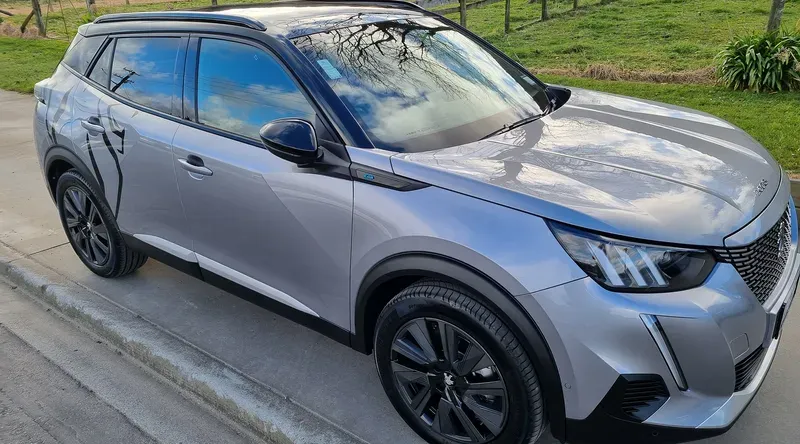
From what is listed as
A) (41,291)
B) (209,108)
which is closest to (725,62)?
(209,108)

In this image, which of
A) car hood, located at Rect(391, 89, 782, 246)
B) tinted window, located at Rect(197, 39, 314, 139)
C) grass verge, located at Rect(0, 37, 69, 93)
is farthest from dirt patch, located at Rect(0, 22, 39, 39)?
car hood, located at Rect(391, 89, 782, 246)

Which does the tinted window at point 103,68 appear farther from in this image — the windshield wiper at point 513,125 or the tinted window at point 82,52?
the windshield wiper at point 513,125

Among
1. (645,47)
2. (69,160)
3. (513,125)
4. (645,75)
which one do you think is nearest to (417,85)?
(513,125)

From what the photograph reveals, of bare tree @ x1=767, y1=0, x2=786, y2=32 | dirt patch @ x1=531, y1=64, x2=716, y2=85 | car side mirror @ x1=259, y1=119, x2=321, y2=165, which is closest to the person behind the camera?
car side mirror @ x1=259, y1=119, x2=321, y2=165

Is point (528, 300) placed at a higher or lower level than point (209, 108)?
lower

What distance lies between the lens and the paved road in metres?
2.88

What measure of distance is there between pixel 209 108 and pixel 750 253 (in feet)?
8.06

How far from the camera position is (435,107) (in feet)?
9.51

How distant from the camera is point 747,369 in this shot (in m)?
2.17

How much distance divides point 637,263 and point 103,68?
3311 mm

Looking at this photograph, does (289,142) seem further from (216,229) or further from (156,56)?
(156,56)

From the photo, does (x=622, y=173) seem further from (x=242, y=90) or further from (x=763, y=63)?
(x=763, y=63)

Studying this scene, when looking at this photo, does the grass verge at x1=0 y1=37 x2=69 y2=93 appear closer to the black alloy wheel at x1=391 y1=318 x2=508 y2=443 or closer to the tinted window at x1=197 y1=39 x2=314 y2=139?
the tinted window at x1=197 y1=39 x2=314 y2=139

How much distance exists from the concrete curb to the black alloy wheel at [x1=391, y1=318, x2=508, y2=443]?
1.23ft
